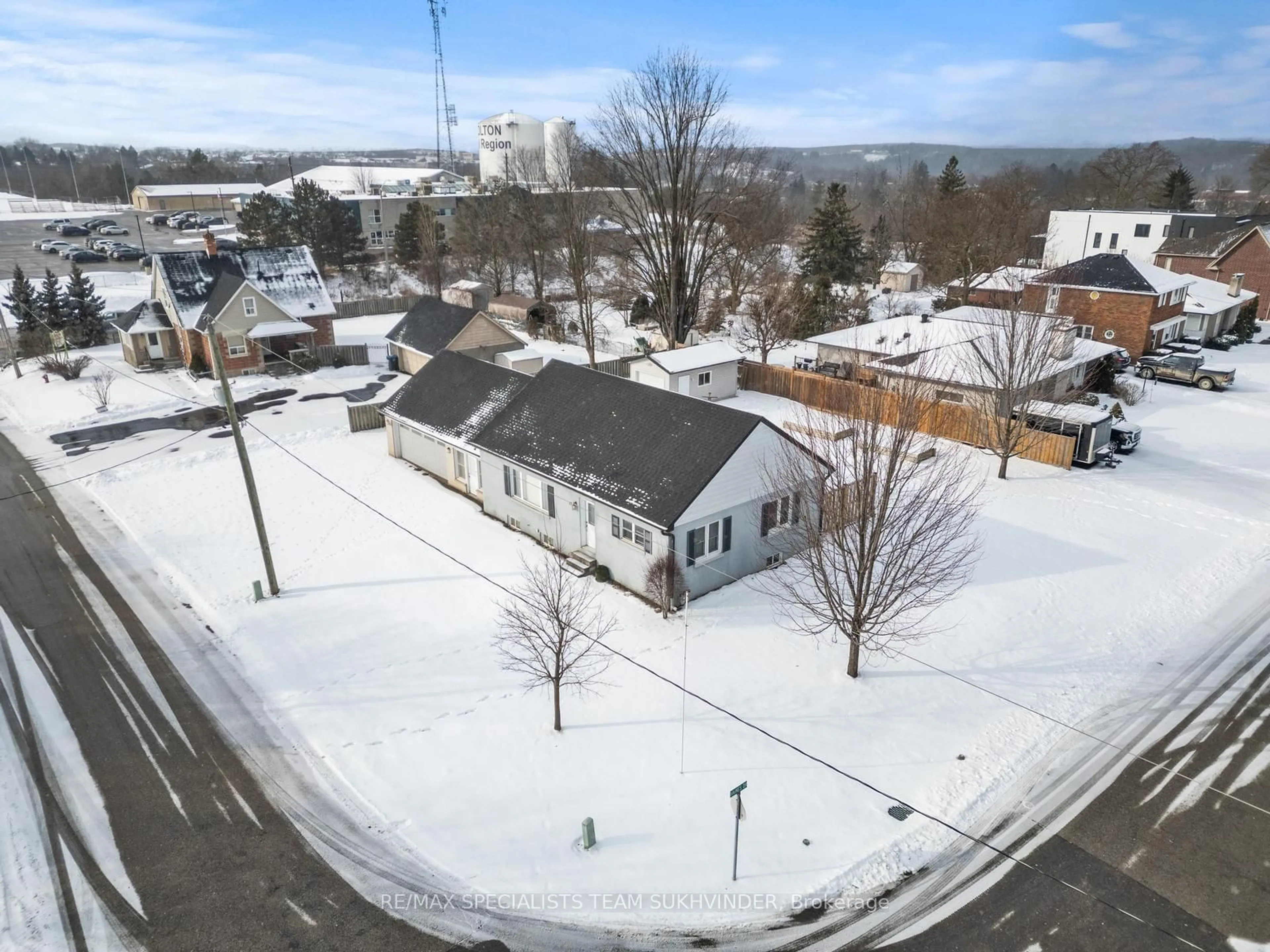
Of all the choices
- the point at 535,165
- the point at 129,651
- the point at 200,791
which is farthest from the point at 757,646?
the point at 535,165

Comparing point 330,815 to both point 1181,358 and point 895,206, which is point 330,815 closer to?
point 1181,358

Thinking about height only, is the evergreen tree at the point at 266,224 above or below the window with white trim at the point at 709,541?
above

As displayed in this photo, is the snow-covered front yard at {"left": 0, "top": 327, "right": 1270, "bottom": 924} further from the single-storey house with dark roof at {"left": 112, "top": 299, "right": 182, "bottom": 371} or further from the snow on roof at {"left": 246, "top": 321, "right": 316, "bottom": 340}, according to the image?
the single-storey house with dark roof at {"left": 112, "top": 299, "right": 182, "bottom": 371}

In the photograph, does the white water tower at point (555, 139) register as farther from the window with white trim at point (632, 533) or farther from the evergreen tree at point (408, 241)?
the window with white trim at point (632, 533)

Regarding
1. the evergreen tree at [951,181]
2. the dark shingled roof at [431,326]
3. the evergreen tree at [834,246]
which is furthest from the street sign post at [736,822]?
the evergreen tree at [951,181]

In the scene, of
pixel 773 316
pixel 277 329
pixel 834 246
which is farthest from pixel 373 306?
pixel 834 246

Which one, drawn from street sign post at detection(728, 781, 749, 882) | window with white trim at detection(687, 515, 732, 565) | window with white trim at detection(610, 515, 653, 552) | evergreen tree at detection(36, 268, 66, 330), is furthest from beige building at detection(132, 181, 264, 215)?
street sign post at detection(728, 781, 749, 882)
